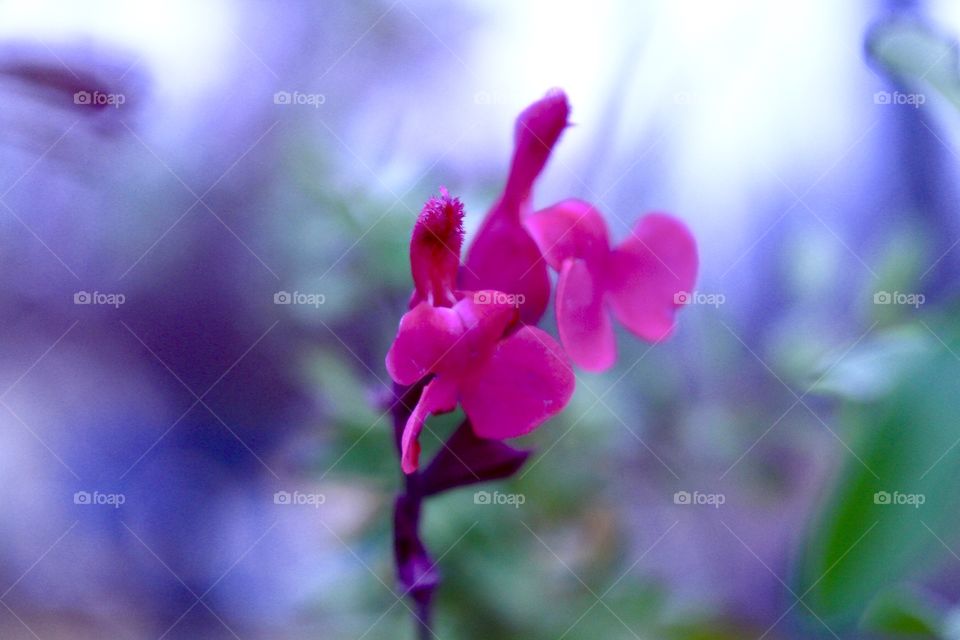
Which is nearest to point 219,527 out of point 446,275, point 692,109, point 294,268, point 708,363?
point 294,268

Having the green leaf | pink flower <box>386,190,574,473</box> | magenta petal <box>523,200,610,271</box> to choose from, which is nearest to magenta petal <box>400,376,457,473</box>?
pink flower <box>386,190,574,473</box>

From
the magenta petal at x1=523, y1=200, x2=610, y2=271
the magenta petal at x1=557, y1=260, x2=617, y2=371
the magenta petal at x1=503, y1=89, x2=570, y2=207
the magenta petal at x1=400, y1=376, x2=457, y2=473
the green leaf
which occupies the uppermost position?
the green leaf

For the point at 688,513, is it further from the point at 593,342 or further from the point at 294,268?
the point at 294,268

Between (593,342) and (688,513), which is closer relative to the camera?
(593,342)

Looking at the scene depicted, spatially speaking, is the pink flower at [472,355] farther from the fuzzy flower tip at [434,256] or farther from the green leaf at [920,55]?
the green leaf at [920,55]

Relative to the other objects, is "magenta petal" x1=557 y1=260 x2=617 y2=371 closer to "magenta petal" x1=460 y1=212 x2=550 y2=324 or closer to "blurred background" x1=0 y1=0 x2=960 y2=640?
"magenta petal" x1=460 y1=212 x2=550 y2=324

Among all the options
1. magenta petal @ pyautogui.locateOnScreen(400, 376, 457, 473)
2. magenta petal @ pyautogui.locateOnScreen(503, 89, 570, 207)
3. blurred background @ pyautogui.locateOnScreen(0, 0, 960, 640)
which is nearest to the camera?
magenta petal @ pyautogui.locateOnScreen(400, 376, 457, 473)
